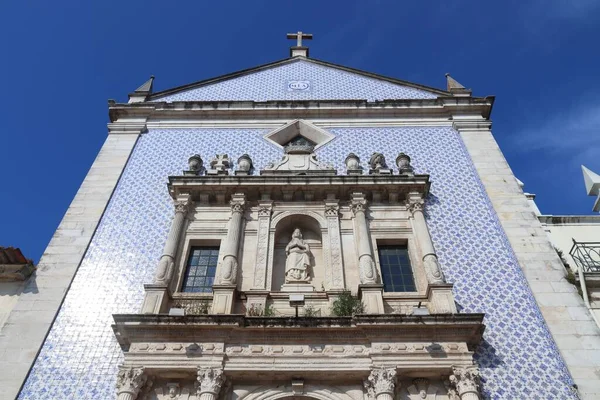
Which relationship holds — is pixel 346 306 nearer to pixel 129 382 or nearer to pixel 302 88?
pixel 129 382

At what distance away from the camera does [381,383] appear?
7750mm

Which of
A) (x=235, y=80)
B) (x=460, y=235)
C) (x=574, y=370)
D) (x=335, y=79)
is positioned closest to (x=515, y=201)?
(x=460, y=235)

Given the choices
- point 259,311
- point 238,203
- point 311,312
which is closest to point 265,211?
point 238,203

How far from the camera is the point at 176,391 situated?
8.00 m

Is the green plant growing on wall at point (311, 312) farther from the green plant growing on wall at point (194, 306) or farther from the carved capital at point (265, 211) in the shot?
the carved capital at point (265, 211)

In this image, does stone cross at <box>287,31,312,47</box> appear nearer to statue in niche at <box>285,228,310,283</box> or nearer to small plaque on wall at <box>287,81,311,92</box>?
small plaque on wall at <box>287,81,311,92</box>

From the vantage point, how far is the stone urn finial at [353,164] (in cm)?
1182

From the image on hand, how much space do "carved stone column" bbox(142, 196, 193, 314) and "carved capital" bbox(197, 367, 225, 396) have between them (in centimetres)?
Result: 149

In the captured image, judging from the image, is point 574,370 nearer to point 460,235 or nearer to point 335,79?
point 460,235

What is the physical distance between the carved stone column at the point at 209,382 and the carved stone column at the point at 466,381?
3402mm

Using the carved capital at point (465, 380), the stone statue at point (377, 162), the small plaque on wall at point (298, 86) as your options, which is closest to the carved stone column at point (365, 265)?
the stone statue at point (377, 162)

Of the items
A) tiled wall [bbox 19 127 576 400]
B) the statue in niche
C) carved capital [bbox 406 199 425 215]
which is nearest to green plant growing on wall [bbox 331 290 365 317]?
the statue in niche

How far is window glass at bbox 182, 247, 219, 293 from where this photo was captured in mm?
9898

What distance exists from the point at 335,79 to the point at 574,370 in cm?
1057
